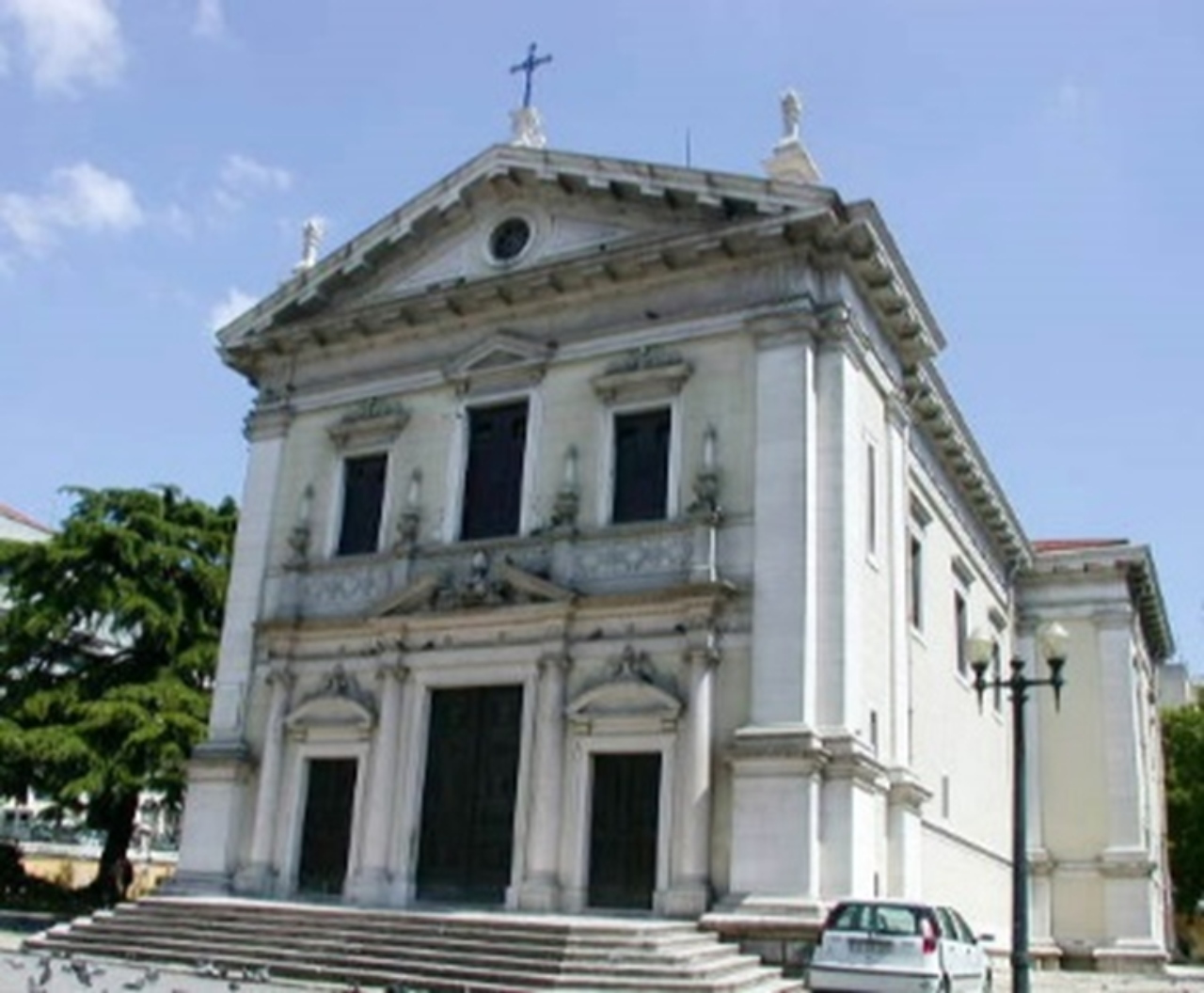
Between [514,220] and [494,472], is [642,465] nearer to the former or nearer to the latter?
[494,472]

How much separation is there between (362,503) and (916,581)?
10868mm

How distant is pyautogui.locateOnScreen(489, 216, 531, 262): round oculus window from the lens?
Answer: 2511 cm

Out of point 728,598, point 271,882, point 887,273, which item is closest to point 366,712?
point 271,882

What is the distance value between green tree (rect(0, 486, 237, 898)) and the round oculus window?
1356 cm

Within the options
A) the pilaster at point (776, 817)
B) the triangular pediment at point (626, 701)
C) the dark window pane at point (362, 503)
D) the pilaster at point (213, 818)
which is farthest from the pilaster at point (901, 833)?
the pilaster at point (213, 818)

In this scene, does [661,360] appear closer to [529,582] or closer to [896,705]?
[529,582]

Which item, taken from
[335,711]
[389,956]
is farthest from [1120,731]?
[389,956]

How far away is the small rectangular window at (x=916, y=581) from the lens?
25875mm

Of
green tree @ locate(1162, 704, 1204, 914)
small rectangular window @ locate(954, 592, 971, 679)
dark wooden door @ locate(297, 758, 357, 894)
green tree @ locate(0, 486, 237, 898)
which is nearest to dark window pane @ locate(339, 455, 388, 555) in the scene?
dark wooden door @ locate(297, 758, 357, 894)

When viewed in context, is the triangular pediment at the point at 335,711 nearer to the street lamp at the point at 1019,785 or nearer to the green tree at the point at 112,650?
the green tree at the point at 112,650

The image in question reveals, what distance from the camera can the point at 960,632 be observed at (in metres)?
30.6

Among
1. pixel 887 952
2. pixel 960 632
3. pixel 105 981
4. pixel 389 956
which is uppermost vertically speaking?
pixel 960 632

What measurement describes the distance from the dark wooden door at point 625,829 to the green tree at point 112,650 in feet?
44.3

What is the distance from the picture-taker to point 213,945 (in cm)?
1967
